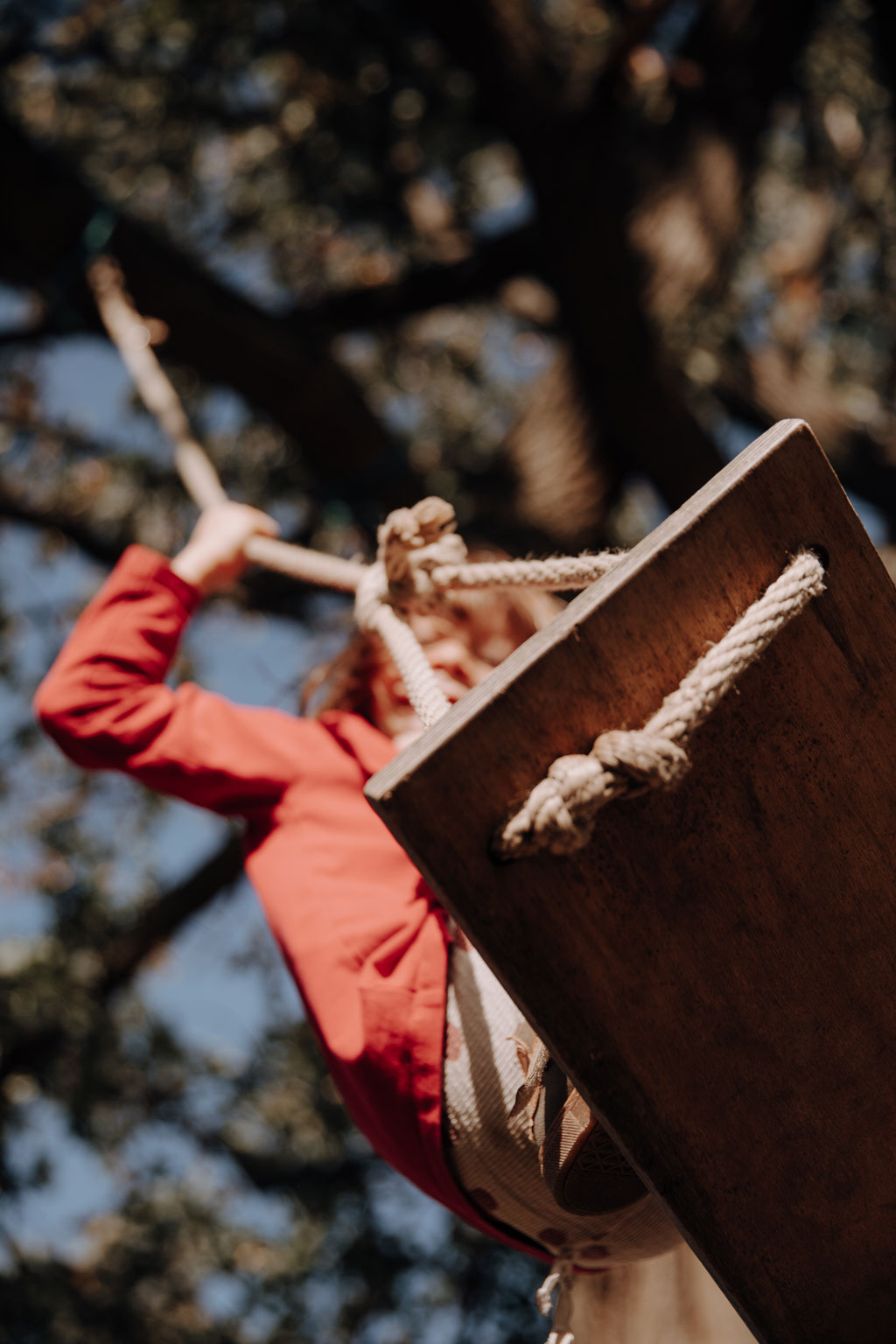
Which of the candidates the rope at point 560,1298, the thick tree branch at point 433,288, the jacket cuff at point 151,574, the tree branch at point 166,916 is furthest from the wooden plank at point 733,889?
the tree branch at point 166,916

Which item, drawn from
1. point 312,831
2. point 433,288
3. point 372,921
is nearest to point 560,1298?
point 372,921

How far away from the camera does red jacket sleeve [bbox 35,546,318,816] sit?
1.08 metres

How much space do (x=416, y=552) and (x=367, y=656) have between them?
0.34 m

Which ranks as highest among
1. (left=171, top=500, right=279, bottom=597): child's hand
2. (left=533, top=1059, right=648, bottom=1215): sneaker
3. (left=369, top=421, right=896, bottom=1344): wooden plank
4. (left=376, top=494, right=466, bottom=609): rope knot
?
(left=171, top=500, right=279, bottom=597): child's hand

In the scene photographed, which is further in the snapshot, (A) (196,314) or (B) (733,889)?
(A) (196,314)

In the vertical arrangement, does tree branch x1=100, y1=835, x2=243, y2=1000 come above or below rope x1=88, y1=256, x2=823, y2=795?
below

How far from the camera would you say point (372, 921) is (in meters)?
0.93

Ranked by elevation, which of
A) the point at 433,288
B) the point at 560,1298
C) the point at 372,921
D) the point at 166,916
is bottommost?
the point at 166,916

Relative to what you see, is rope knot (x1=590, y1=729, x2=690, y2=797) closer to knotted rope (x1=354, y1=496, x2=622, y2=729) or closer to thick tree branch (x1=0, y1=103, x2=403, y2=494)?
knotted rope (x1=354, y1=496, x2=622, y2=729)

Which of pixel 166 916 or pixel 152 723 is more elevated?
pixel 152 723

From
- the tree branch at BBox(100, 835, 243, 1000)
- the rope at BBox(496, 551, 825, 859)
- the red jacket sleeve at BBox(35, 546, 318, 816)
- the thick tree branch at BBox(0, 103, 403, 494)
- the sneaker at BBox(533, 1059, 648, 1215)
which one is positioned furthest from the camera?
the tree branch at BBox(100, 835, 243, 1000)

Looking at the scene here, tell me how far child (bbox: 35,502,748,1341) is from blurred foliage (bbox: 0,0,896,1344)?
3.10ft

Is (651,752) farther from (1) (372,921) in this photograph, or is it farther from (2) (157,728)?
(2) (157,728)

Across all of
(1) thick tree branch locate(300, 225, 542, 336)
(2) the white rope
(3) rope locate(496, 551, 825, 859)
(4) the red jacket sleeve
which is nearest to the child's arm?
(4) the red jacket sleeve
